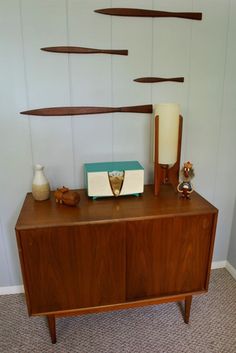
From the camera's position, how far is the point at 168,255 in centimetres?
125

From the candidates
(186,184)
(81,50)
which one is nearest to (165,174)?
(186,184)

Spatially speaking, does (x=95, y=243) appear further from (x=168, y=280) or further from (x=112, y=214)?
(x=168, y=280)

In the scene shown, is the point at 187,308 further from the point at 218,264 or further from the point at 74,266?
the point at 74,266

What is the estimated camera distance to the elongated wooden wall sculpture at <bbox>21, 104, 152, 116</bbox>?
4.53ft

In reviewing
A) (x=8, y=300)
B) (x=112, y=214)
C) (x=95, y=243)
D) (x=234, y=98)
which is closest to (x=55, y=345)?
(x=8, y=300)

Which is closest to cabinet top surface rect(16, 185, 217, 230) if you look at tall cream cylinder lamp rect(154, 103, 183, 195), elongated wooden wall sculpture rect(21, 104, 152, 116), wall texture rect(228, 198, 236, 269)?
tall cream cylinder lamp rect(154, 103, 183, 195)

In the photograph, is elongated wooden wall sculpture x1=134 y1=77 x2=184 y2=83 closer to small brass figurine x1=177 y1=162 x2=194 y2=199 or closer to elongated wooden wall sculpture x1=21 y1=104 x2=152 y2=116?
elongated wooden wall sculpture x1=21 y1=104 x2=152 y2=116

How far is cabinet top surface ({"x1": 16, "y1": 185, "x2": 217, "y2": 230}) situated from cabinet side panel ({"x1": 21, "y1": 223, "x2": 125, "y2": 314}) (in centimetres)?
4

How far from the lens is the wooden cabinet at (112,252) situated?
1132mm

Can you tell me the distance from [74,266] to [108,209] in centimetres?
31

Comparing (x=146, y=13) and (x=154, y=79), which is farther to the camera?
(x=154, y=79)

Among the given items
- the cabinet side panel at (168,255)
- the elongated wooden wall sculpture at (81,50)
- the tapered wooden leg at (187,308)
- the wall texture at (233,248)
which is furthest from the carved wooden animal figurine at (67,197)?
the wall texture at (233,248)

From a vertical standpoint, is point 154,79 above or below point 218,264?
above

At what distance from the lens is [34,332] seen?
1432 millimetres
